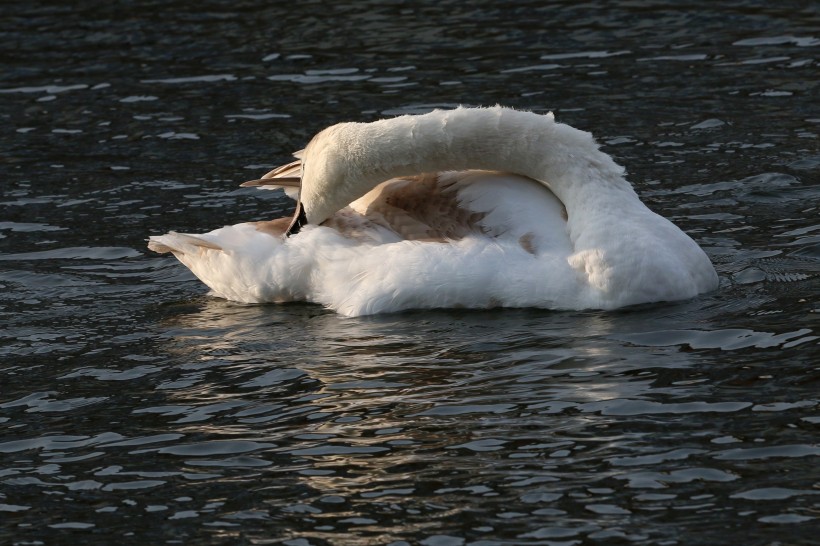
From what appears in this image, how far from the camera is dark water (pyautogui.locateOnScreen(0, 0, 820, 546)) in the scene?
688cm

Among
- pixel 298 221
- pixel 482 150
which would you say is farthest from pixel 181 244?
pixel 482 150

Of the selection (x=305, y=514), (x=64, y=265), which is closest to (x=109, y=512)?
(x=305, y=514)

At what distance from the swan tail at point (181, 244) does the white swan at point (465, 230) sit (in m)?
0.05

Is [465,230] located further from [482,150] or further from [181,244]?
[181,244]

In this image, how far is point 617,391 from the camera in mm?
8008

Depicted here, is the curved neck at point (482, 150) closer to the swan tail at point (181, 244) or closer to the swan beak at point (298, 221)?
the swan beak at point (298, 221)

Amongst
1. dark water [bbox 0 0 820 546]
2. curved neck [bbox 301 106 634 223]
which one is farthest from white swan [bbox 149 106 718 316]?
dark water [bbox 0 0 820 546]

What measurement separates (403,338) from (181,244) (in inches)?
86.2

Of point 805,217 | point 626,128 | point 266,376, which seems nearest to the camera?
point 266,376

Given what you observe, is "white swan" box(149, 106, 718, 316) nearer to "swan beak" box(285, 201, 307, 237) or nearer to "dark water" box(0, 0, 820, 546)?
"swan beak" box(285, 201, 307, 237)

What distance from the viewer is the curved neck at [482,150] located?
9734 mm

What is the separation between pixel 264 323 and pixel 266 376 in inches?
48.9

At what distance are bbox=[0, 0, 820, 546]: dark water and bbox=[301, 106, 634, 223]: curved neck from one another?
0.93m

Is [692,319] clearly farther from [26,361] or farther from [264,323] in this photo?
[26,361]
